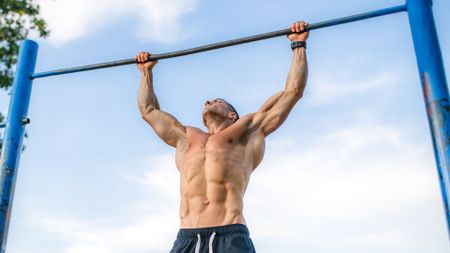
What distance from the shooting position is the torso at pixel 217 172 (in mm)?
3500

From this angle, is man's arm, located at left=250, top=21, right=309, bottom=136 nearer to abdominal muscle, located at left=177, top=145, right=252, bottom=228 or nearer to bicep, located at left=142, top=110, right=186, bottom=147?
abdominal muscle, located at left=177, top=145, right=252, bottom=228

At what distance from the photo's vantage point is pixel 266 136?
3.87 meters

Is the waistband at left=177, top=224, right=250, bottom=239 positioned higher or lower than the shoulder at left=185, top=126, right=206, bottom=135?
lower

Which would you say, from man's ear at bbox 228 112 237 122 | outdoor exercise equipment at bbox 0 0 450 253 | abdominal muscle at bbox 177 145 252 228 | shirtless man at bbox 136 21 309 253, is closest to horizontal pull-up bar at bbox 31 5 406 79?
outdoor exercise equipment at bbox 0 0 450 253

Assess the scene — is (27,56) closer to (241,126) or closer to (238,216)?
(241,126)

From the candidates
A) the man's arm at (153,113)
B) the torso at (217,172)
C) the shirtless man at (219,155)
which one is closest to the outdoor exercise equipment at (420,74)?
the man's arm at (153,113)

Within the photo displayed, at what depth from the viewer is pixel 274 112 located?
3814 mm

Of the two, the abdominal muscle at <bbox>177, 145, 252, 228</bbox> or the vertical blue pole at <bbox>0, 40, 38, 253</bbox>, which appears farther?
the vertical blue pole at <bbox>0, 40, 38, 253</bbox>

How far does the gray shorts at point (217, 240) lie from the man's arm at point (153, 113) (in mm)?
871

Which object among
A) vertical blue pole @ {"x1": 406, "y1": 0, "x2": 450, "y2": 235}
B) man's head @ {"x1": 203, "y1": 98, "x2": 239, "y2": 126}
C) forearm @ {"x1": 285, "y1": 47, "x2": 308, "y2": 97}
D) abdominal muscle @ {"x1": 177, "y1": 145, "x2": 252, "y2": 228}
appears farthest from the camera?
man's head @ {"x1": 203, "y1": 98, "x2": 239, "y2": 126}

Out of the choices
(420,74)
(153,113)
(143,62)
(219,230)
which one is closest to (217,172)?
(219,230)

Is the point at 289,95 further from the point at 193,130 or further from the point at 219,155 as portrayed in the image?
the point at 193,130

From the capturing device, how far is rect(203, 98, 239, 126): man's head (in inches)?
162

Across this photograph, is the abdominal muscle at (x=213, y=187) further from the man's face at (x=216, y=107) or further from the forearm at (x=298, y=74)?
the forearm at (x=298, y=74)
